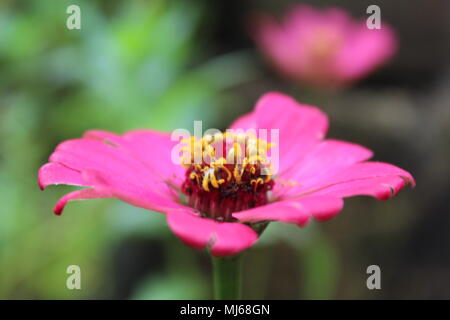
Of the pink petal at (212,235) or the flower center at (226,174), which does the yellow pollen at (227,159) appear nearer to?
the flower center at (226,174)

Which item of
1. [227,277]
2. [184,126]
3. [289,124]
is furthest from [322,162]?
[184,126]

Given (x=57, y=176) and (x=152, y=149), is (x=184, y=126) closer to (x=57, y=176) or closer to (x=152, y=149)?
(x=152, y=149)

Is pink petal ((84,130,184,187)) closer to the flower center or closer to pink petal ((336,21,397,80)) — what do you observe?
the flower center

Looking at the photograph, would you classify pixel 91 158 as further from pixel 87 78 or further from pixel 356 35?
pixel 356 35

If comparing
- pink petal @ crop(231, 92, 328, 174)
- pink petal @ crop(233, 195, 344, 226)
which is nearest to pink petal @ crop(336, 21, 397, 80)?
pink petal @ crop(231, 92, 328, 174)

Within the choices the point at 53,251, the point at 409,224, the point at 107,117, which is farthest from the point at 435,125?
the point at 53,251
